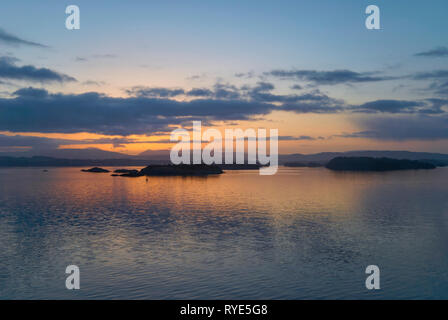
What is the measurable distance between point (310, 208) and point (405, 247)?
83.9 feet

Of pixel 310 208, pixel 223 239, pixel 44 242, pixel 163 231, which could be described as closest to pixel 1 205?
pixel 44 242

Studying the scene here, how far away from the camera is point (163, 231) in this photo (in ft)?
126

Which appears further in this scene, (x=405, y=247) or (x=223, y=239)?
(x=223, y=239)

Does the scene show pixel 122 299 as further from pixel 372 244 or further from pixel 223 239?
pixel 372 244

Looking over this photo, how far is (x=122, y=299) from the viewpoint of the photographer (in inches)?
765

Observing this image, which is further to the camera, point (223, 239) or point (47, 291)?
point (223, 239)

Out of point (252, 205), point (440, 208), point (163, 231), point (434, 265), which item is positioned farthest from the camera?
point (252, 205)

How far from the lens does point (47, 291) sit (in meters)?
21.0

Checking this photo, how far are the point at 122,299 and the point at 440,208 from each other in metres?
54.1

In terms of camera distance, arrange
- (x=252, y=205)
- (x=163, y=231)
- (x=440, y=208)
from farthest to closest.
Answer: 1. (x=252, y=205)
2. (x=440, y=208)
3. (x=163, y=231)

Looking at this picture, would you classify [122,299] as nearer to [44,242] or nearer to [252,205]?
[44,242]
